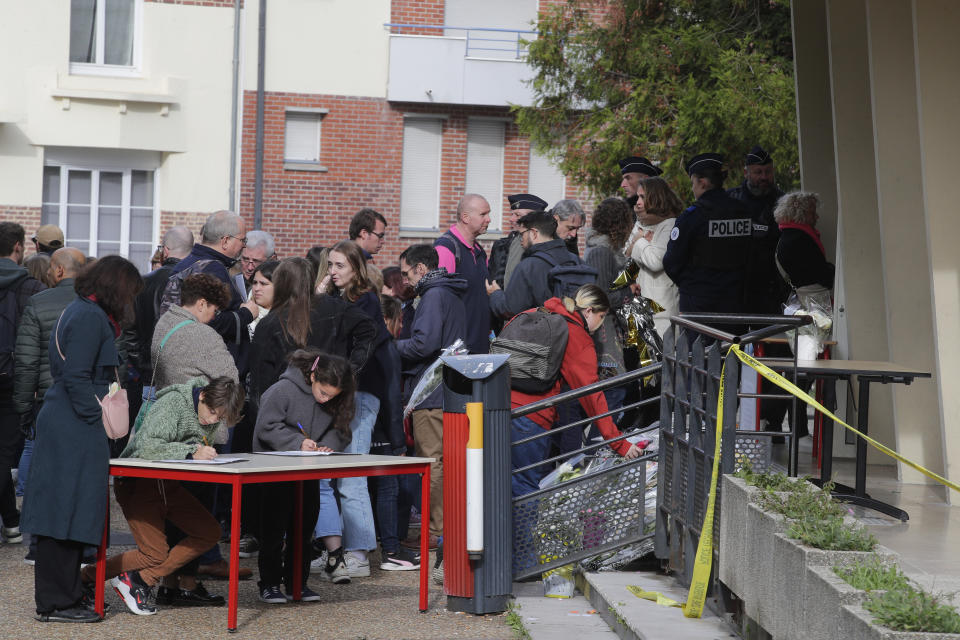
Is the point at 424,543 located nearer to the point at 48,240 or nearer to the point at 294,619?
the point at 294,619

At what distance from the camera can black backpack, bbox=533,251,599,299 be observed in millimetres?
9055

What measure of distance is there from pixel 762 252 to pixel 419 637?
4.61 meters

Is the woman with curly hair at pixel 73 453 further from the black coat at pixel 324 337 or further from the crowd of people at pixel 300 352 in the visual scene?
the black coat at pixel 324 337

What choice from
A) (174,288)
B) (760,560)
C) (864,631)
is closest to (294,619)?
(174,288)

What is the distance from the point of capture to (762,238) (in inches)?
387

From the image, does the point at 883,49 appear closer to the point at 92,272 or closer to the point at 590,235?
the point at 590,235

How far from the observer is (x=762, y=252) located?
32.0 ft

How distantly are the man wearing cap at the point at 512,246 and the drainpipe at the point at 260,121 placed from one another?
42.5 feet

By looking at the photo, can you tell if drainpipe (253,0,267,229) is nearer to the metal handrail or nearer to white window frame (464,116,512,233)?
the metal handrail

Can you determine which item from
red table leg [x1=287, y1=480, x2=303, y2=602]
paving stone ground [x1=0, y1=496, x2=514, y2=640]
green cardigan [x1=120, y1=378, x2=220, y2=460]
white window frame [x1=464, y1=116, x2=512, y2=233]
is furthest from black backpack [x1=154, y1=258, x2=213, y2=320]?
white window frame [x1=464, y1=116, x2=512, y2=233]

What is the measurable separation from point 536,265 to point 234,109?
1540 cm

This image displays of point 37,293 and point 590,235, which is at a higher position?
point 590,235

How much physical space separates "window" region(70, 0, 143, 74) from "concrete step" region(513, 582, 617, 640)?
1797 cm

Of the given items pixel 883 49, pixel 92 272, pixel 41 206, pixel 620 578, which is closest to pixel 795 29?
pixel 883 49
